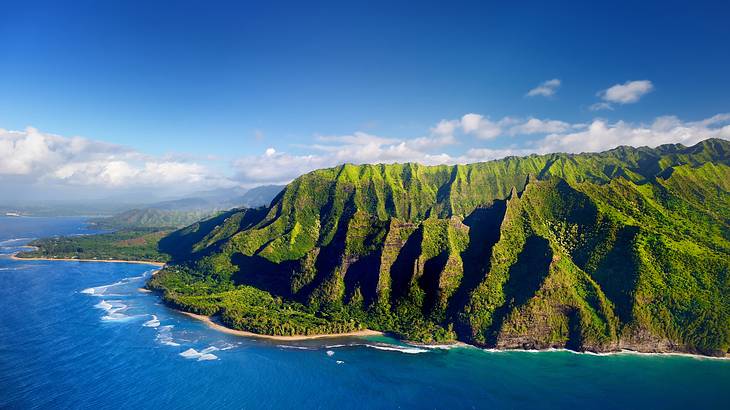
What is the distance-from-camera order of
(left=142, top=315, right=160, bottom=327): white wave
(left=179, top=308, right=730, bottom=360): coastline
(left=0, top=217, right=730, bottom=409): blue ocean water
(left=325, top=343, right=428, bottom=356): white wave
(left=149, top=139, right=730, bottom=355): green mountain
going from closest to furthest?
(left=0, top=217, right=730, bottom=409): blue ocean water, (left=179, top=308, right=730, bottom=360): coastline, (left=149, top=139, right=730, bottom=355): green mountain, (left=325, top=343, right=428, bottom=356): white wave, (left=142, top=315, right=160, bottom=327): white wave

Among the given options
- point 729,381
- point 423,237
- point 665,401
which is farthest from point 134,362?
point 729,381

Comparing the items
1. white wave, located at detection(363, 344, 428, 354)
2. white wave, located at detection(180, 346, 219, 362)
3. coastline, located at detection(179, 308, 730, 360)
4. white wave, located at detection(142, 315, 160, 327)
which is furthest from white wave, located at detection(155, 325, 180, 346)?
white wave, located at detection(363, 344, 428, 354)

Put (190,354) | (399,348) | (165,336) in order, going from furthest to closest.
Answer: (165,336) < (399,348) < (190,354)

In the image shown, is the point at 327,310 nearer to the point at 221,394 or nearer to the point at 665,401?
the point at 221,394

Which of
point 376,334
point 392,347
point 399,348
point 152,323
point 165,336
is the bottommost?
point 399,348

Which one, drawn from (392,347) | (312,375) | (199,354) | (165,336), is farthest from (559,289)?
(165,336)

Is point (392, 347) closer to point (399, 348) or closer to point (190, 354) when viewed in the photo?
→ point (399, 348)

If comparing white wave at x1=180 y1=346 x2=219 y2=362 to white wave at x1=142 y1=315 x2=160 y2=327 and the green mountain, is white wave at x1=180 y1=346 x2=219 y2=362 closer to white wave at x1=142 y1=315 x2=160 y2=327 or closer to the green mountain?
the green mountain

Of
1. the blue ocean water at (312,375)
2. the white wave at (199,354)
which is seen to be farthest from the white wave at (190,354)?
the blue ocean water at (312,375)

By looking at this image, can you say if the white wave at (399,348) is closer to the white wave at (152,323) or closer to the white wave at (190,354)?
the white wave at (190,354)
